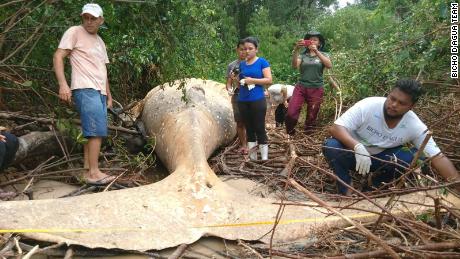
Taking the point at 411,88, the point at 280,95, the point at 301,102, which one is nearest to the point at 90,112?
the point at 411,88

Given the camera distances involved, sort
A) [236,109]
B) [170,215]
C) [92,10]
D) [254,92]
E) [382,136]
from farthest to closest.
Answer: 1. [236,109]
2. [254,92]
3. [92,10]
4. [382,136]
5. [170,215]

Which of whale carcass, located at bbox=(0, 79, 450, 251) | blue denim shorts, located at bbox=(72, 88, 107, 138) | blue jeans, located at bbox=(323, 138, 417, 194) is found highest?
blue denim shorts, located at bbox=(72, 88, 107, 138)

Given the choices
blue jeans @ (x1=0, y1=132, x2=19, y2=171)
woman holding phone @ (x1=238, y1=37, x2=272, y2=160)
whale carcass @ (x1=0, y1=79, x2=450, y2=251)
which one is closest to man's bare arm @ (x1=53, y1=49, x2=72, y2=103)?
blue jeans @ (x1=0, y1=132, x2=19, y2=171)

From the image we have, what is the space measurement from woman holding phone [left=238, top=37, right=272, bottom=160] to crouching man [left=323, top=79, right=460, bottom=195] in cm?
111

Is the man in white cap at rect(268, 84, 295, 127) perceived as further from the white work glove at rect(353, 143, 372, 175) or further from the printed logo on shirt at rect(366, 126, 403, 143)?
the white work glove at rect(353, 143, 372, 175)

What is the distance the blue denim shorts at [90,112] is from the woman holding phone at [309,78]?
8.52 ft

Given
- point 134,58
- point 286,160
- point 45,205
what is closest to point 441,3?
point 286,160

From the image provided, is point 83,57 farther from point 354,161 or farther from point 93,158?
point 354,161

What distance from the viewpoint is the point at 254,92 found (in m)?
4.79

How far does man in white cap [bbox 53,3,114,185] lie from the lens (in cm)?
386

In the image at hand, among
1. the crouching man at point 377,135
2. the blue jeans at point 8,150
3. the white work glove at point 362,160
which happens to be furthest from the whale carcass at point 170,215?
the blue jeans at point 8,150

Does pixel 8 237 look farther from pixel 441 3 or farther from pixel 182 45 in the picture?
pixel 441 3

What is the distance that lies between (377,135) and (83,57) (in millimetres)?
2417

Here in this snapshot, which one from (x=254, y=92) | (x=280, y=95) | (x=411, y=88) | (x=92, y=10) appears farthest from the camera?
(x=280, y=95)
